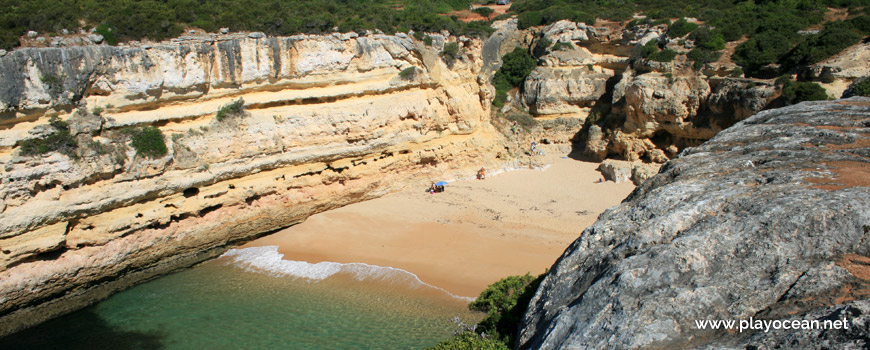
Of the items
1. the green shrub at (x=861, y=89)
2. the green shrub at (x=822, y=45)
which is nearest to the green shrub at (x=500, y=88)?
the green shrub at (x=822, y=45)

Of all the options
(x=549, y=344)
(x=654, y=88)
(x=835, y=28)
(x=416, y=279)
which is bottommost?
(x=416, y=279)

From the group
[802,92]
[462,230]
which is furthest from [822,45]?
[462,230]

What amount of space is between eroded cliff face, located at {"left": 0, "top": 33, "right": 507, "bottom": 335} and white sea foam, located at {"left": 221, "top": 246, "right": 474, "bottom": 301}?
1.25 meters

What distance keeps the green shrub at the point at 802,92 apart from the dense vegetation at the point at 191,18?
14235mm

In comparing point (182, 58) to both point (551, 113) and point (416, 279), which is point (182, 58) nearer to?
point (416, 279)

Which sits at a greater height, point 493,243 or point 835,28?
point 835,28

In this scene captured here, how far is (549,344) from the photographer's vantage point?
4.93 m

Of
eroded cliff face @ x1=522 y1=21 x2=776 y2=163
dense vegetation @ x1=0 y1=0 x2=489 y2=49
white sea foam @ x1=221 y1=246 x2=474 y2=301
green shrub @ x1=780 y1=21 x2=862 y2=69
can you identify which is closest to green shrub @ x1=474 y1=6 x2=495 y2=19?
eroded cliff face @ x1=522 y1=21 x2=776 y2=163

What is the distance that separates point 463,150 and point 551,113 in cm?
793

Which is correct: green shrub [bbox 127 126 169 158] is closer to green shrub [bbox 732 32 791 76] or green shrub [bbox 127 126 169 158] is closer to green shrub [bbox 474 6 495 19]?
green shrub [bbox 732 32 791 76]

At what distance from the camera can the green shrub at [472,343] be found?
6.86 meters

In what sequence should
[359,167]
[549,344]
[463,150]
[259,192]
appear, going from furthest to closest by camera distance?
[463,150]
[359,167]
[259,192]
[549,344]

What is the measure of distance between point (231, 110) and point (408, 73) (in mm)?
6240

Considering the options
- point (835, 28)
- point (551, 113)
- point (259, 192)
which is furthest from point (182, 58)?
point (835, 28)
